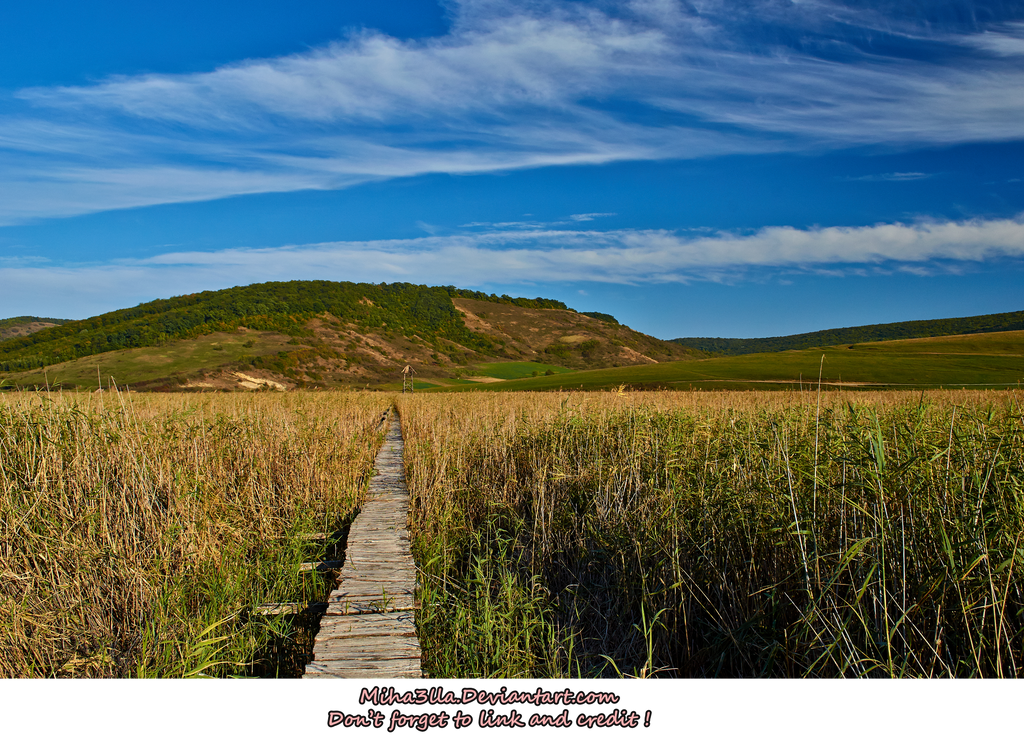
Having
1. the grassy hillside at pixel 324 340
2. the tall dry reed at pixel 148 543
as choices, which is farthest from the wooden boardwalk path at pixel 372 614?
the grassy hillside at pixel 324 340

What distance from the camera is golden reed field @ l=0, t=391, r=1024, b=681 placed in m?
2.61

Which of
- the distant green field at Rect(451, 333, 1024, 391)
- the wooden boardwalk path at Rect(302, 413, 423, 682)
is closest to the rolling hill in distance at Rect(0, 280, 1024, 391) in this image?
the distant green field at Rect(451, 333, 1024, 391)

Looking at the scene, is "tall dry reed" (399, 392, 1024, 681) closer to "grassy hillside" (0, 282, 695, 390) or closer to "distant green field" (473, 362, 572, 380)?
"grassy hillside" (0, 282, 695, 390)

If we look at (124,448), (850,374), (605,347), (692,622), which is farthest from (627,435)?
(605,347)

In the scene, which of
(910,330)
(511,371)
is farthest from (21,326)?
(910,330)

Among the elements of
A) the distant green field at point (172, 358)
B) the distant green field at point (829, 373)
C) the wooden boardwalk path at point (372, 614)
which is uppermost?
the distant green field at point (172, 358)

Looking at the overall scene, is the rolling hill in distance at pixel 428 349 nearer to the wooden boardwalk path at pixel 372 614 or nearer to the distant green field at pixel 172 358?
the distant green field at pixel 172 358

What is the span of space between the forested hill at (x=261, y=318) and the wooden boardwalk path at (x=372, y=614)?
52638 millimetres

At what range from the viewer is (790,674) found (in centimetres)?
264

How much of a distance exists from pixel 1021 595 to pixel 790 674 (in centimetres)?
132

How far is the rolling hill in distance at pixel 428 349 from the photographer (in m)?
40.8

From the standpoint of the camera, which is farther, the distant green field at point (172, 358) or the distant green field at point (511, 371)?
the distant green field at point (511, 371)

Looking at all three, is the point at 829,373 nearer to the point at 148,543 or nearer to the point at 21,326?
the point at 148,543

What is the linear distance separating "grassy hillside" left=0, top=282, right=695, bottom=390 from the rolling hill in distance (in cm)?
42
